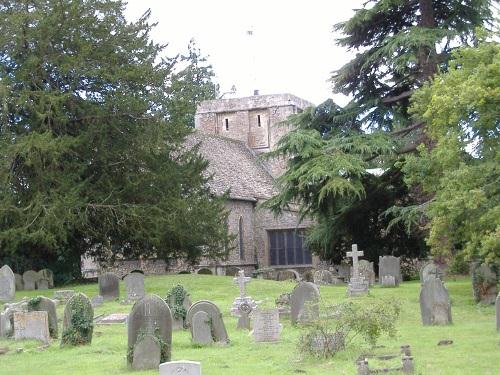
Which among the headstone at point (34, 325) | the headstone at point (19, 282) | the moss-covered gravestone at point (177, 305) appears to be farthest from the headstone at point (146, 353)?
the headstone at point (19, 282)

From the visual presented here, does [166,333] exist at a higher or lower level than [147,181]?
lower

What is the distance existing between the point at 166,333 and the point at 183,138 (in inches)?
796

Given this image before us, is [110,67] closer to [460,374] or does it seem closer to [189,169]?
[189,169]

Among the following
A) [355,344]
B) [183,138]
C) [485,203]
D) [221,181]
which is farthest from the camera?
[221,181]

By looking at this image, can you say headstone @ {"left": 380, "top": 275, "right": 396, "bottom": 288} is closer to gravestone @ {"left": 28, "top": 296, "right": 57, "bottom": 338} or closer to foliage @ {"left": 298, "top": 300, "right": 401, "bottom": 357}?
gravestone @ {"left": 28, "top": 296, "right": 57, "bottom": 338}

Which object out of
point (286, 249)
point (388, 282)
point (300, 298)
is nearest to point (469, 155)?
point (300, 298)

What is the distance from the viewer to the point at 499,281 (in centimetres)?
2117

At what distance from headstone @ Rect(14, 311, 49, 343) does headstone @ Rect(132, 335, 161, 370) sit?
13.9 feet

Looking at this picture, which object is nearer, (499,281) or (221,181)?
(499,281)

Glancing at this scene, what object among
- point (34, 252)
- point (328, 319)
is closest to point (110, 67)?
point (34, 252)

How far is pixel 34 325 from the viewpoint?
17.6m

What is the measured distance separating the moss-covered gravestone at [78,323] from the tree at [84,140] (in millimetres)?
12607

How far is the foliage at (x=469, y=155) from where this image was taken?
19.7 meters

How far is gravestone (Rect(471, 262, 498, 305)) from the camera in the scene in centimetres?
2177
